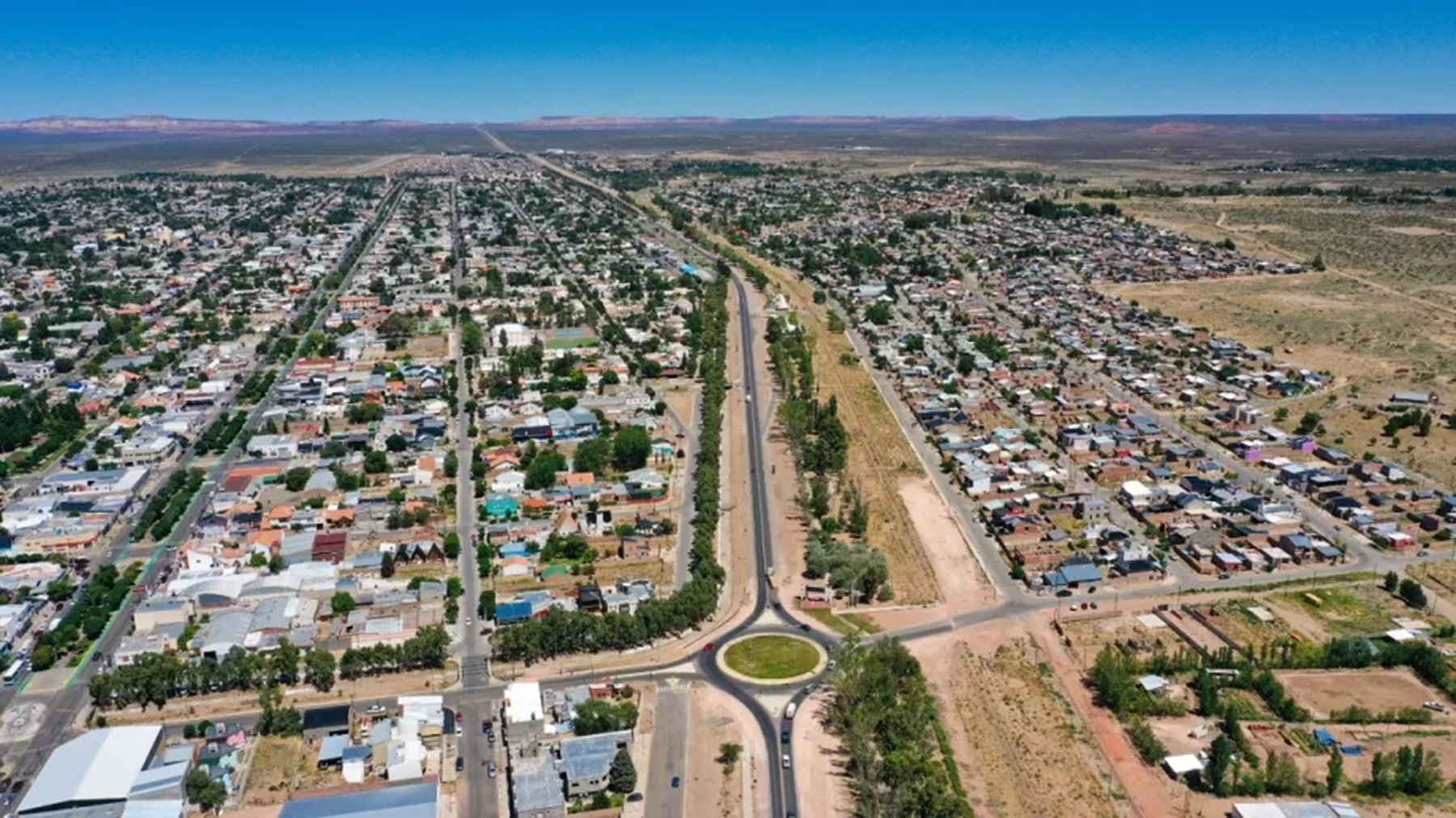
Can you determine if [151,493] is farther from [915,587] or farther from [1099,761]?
[1099,761]

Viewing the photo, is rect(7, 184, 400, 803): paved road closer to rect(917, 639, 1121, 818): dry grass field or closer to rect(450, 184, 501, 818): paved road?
rect(450, 184, 501, 818): paved road

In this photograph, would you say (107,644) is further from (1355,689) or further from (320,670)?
(1355,689)

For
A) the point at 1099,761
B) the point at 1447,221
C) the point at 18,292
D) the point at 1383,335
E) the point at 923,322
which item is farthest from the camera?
the point at 1447,221

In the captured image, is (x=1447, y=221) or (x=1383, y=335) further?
(x=1447, y=221)

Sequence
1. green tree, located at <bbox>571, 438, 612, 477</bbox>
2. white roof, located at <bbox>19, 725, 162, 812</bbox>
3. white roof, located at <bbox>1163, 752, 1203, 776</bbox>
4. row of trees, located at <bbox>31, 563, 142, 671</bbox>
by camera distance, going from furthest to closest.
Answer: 1. green tree, located at <bbox>571, 438, 612, 477</bbox>
2. row of trees, located at <bbox>31, 563, 142, 671</bbox>
3. white roof, located at <bbox>1163, 752, 1203, 776</bbox>
4. white roof, located at <bbox>19, 725, 162, 812</bbox>

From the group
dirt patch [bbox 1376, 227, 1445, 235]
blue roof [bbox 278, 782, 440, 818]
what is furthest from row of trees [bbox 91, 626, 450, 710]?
dirt patch [bbox 1376, 227, 1445, 235]

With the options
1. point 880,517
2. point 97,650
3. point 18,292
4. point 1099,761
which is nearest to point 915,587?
point 880,517

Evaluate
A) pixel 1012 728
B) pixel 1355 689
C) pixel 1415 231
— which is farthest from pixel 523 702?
pixel 1415 231
